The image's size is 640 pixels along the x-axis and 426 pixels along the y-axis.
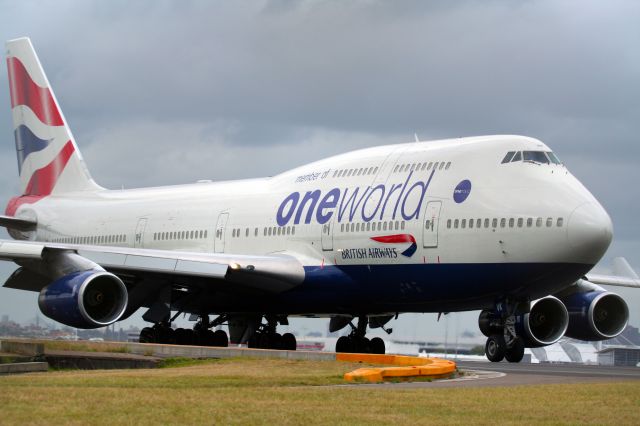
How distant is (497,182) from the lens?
2681 cm

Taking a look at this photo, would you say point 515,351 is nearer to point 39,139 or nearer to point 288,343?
point 288,343

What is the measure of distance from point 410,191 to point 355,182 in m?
2.41

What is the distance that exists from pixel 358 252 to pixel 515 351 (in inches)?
190

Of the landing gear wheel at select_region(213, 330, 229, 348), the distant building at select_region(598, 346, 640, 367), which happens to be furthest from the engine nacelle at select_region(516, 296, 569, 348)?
the distant building at select_region(598, 346, 640, 367)

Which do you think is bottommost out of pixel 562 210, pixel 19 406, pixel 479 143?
pixel 19 406

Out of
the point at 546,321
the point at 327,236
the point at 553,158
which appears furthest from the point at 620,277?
the point at 327,236

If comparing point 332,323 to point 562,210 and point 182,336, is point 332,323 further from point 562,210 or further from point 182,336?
point 562,210

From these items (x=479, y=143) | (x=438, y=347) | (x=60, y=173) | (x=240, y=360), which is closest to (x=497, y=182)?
(x=479, y=143)

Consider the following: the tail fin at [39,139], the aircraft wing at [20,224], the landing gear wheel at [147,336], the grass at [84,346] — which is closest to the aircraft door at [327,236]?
the grass at [84,346]

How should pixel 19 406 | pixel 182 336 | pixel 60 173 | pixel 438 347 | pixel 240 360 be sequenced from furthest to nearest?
pixel 438 347 < pixel 60 173 < pixel 182 336 < pixel 240 360 < pixel 19 406

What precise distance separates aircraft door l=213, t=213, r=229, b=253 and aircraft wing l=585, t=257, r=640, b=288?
10.7 meters

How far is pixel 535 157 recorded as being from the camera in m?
27.1

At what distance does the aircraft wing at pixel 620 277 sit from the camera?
34.9 m

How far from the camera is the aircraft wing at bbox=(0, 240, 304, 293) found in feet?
95.8
